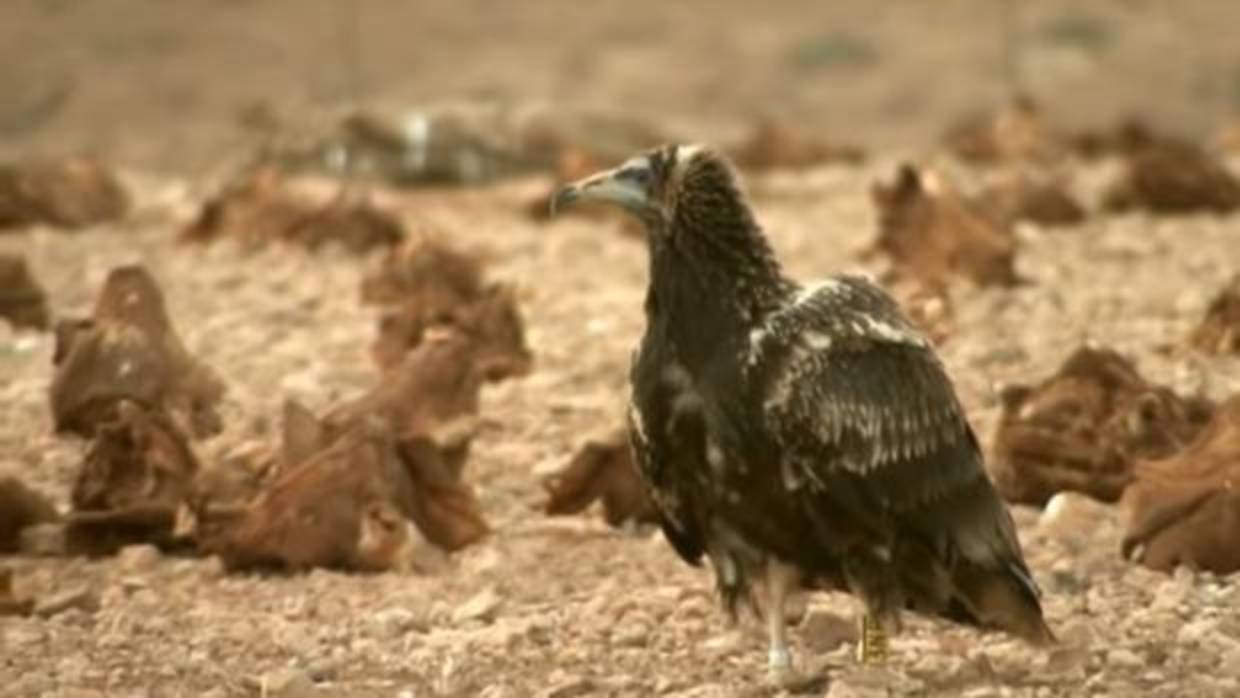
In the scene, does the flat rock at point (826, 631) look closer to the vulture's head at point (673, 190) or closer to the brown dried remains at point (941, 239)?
the vulture's head at point (673, 190)

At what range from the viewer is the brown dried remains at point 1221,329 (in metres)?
11.7

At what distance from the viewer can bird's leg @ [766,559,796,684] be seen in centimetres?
765

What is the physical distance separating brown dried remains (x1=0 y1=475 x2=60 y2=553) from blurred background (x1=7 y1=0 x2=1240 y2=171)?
15499mm

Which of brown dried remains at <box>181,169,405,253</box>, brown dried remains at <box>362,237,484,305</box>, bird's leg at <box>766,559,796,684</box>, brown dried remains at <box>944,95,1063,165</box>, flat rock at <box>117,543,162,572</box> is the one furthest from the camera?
brown dried remains at <box>944,95,1063,165</box>

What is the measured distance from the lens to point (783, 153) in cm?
2008

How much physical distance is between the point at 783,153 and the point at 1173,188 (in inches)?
164

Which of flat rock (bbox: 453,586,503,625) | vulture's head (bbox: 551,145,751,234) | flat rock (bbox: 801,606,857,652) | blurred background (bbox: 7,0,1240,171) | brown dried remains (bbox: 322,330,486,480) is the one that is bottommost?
flat rock (bbox: 801,606,857,652)

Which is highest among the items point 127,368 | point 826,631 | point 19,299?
point 19,299

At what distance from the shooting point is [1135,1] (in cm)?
3128

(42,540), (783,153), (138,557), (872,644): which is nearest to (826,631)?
(872,644)

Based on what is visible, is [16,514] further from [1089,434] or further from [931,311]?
[1089,434]

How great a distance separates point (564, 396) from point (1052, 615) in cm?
373

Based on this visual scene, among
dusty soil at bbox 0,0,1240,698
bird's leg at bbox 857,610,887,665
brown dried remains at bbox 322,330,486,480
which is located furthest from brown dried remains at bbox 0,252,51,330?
bird's leg at bbox 857,610,887,665

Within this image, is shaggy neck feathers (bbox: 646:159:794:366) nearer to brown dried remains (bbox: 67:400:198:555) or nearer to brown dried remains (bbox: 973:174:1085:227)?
brown dried remains (bbox: 67:400:198:555)
